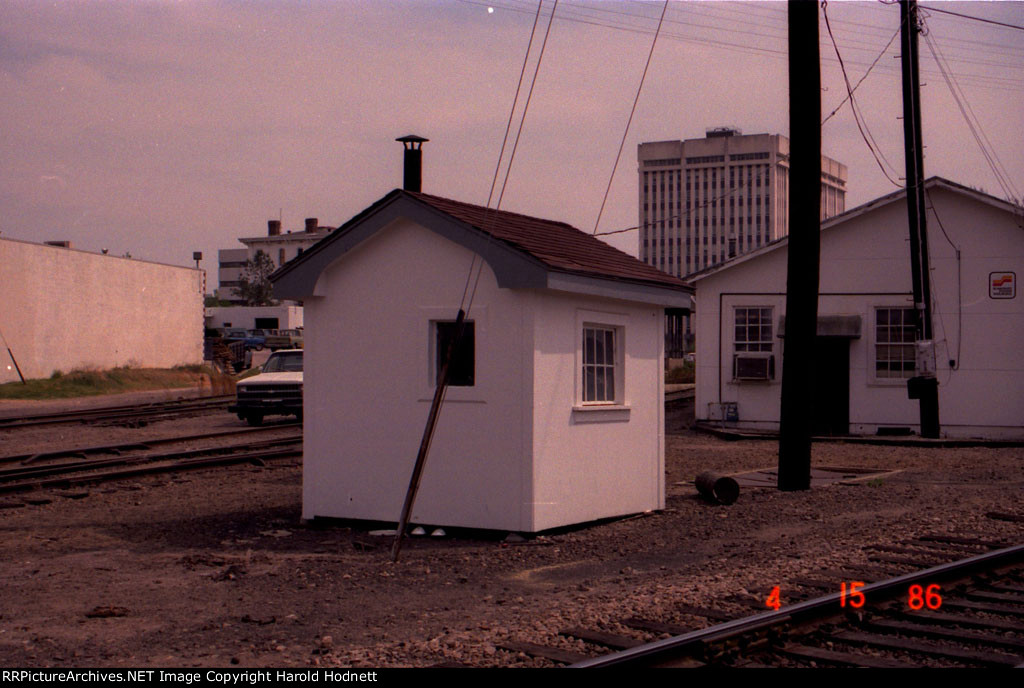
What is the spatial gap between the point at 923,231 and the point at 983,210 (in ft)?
11.9

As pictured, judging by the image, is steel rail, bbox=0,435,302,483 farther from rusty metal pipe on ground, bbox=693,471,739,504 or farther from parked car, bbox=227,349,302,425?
rusty metal pipe on ground, bbox=693,471,739,504

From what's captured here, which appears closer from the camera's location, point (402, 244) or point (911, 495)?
point (402, 244)

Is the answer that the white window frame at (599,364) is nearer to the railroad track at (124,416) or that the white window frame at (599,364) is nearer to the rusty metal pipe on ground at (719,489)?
the rusty metal pipe on ground at (719,489)

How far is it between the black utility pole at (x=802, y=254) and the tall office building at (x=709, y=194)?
156m

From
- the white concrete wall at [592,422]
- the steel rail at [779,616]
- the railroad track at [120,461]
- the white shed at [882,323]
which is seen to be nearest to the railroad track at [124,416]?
the railroad track at [120,461]

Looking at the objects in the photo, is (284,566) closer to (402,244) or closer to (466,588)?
(466,588)

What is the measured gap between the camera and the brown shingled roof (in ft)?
35.3

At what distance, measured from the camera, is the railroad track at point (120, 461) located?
14.8m

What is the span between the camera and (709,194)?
575ft

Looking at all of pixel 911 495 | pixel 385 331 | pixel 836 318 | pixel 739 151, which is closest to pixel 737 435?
pixel 836 318

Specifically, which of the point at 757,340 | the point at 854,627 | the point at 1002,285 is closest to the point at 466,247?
the point at 854,627

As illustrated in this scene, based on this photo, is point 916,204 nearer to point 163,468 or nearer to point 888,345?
point 888,345

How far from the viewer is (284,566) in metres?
9.32

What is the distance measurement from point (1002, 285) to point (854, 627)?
18.6 metres
